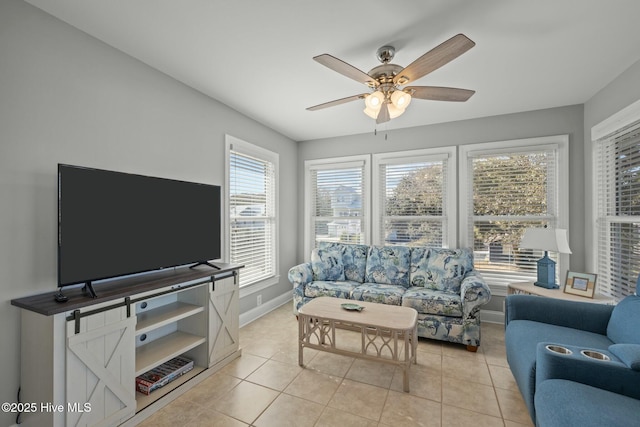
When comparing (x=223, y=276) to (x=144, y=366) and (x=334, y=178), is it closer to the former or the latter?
(x=144, y=366)

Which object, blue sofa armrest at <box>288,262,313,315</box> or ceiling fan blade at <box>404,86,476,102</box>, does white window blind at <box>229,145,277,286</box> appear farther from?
ceiling fan blade at <box>404,86,476,102</box>

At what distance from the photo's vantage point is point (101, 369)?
5.45 ft

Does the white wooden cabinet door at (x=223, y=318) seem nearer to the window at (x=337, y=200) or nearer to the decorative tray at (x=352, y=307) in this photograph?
the decorative tray at (x=352, y=307)

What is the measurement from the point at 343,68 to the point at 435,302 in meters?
2.40

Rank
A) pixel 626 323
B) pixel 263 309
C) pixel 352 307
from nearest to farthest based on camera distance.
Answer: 1. pixel 626 323
2. pixel 352 307
3. pixel 263 309

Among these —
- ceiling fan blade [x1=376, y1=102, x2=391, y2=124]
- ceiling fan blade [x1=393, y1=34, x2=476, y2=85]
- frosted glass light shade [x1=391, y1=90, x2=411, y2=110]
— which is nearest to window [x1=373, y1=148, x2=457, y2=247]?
ceiling fan blade [x1=376, y1=102, x2=391, y2=124]

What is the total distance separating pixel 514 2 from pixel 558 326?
229 centimetres

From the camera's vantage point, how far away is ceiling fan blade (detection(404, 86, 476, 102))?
214 centimetres

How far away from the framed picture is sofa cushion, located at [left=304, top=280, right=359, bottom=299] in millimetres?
2144

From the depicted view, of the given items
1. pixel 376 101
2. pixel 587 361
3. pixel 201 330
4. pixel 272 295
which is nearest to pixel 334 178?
pixel 272 295

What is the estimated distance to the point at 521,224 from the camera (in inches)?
137

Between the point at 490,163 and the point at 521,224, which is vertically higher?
the point at 490,163

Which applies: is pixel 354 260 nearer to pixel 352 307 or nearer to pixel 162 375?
pixel 352 307

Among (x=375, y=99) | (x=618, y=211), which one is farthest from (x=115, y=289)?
(x=618, y=211)
